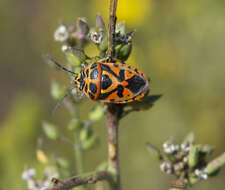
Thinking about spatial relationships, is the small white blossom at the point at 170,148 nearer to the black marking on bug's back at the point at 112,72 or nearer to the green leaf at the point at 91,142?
the black marking on bug's back at the point at 112,72

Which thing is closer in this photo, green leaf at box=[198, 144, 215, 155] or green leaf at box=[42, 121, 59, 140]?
green leaf at box=[198, 144, 215, 155]

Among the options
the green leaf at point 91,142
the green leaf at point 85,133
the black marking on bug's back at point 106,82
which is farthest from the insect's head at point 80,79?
the green leaf at point 91,142

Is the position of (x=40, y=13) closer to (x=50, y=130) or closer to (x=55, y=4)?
(x=55, y=4)

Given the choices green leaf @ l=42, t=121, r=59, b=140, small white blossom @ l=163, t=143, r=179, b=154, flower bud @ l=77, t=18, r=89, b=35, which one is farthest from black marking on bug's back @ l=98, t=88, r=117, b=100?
green leaf @ l=42, t=121, r=59, b=140

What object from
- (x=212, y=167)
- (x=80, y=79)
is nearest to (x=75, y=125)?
(x=80, y=79)

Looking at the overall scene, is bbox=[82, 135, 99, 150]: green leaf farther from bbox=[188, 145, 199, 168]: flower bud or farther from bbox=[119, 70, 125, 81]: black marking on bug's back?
bbox=[188, 145, 199, 168]: flower bud

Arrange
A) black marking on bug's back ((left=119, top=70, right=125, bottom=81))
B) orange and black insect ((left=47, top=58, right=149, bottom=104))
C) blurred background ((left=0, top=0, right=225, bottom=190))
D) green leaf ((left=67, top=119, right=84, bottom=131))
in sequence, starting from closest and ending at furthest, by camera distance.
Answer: orange and black insect ((left=47, top=58, right=149, bottom=104)) < black marking on bug's back ((left=119, top=70, right=125, bottom=81)) < green leaf ((left=67, top=119, right=84, bottom=131)) < blurred background ((left=0, top=0, right=225, bottom=190))

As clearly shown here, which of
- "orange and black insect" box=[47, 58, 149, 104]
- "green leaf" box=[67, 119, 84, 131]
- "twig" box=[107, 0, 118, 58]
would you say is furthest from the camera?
"green leaf" box=[67, 119, 84, 131]

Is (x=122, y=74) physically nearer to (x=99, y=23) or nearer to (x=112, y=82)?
(x=112, y=82)
